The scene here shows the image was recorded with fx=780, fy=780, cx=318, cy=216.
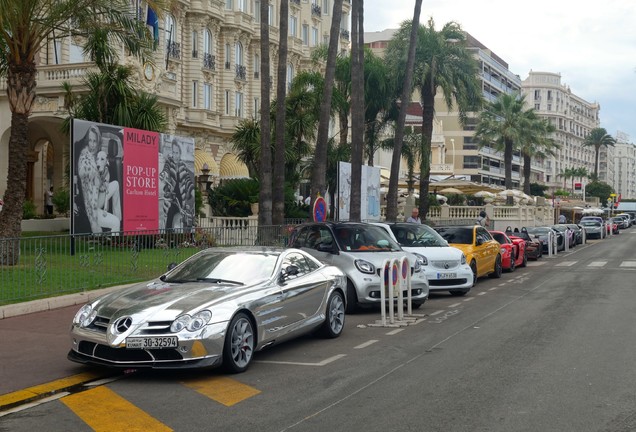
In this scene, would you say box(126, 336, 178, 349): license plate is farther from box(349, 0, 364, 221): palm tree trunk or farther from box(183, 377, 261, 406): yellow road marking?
box(349, 0, 364, 221): palm tree trunk

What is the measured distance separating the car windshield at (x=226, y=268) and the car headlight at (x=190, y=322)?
4.18 feet

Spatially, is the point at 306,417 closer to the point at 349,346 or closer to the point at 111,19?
the point at 349,346

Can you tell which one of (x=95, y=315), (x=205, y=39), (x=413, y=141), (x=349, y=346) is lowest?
(x=349, y=346)

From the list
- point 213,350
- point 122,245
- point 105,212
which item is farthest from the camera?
point 105,212

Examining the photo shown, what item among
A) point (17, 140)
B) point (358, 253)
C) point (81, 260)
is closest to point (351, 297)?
Result: point (358, 253)

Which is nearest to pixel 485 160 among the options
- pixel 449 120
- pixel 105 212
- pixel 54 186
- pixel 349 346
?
pixel 449 120

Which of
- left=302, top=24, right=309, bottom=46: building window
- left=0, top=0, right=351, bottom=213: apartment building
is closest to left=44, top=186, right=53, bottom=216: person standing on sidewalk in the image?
left=0, top=0, right=351, bottom=213: apartment building

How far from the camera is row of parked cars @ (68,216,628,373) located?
27.6ft

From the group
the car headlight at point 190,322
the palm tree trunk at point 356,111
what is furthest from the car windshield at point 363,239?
the palm tree trunk at point 356,111

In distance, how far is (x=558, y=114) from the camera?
13675 centimetres

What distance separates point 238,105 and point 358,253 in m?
36.2

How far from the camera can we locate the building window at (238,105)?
161 feet

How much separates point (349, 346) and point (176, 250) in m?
7.68

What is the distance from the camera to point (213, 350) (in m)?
8.49
